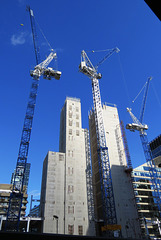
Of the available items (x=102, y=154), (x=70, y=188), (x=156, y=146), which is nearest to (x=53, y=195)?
(x=70, y=188)

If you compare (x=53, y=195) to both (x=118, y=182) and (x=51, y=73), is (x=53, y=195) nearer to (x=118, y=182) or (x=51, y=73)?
(x=118, y=182)

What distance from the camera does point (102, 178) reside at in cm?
9138

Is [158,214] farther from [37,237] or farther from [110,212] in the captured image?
[37,237]

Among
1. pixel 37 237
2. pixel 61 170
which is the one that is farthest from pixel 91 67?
pixel 37 237

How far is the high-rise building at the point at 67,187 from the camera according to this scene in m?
78.7

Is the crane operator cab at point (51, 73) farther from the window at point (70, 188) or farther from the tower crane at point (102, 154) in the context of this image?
the window at point (70, 188)

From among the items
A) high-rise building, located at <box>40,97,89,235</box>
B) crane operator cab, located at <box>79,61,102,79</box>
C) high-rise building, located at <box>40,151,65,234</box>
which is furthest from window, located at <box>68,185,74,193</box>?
crane operator cab, located at <box>79,61,102,79</box>

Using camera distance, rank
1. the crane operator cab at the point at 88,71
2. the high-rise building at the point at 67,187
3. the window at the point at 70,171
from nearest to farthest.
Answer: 1. the high-rise building at the point at 67,187
2. the window at the point at 70,171
3. the crane operator cab at the point at 88,71

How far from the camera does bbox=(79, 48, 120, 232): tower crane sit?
8306 cm

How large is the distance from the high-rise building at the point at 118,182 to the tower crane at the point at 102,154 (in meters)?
5.56

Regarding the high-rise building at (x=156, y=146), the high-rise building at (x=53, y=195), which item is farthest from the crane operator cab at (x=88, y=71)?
the high-rise building at (x=156, y=146)

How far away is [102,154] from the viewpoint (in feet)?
308

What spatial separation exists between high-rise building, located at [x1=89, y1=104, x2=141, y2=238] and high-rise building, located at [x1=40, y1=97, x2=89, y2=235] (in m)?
14.8

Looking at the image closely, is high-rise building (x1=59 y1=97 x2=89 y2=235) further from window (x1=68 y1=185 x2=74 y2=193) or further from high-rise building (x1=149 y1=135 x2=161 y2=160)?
high-rise building (x1=149 y1=135 x2=161 y2=160)
